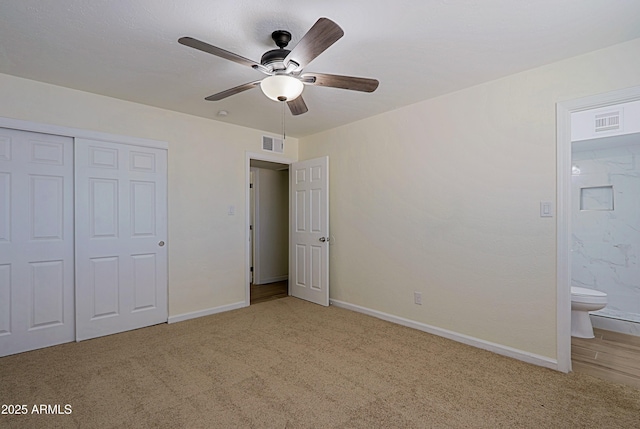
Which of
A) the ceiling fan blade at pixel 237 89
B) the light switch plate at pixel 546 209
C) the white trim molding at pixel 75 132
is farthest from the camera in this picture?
the white trim molding at pixel 75 132

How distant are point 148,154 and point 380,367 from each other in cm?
316

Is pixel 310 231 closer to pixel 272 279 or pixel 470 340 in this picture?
pixel 272 279

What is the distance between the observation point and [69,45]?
2.30m

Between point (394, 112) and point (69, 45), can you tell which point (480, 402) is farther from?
point (69, 45)

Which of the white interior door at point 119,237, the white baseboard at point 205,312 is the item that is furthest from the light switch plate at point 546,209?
the white interior door at point 119,237

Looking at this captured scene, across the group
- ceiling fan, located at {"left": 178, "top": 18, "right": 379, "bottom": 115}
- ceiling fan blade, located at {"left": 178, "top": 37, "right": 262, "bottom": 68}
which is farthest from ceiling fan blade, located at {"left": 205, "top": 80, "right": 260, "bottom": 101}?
ceiling fan blade, located at {"left": 178, "top": 37, "right": 262, "bottom": 68}

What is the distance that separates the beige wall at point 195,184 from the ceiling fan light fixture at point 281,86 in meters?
2.14

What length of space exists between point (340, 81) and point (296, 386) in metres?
2.09

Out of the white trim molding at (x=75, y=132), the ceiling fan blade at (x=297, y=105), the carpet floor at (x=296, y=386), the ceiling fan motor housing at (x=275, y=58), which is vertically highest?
the ceiling fan motor housing at (x=275, y=58)

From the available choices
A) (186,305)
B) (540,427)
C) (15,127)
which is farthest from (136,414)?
(15,127)

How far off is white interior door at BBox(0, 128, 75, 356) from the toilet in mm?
4943

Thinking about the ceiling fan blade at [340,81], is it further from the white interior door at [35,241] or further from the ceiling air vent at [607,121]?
the ceiling air vent at [607,121]

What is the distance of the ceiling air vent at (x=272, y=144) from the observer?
4598 mm

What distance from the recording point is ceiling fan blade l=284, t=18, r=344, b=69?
158cm
